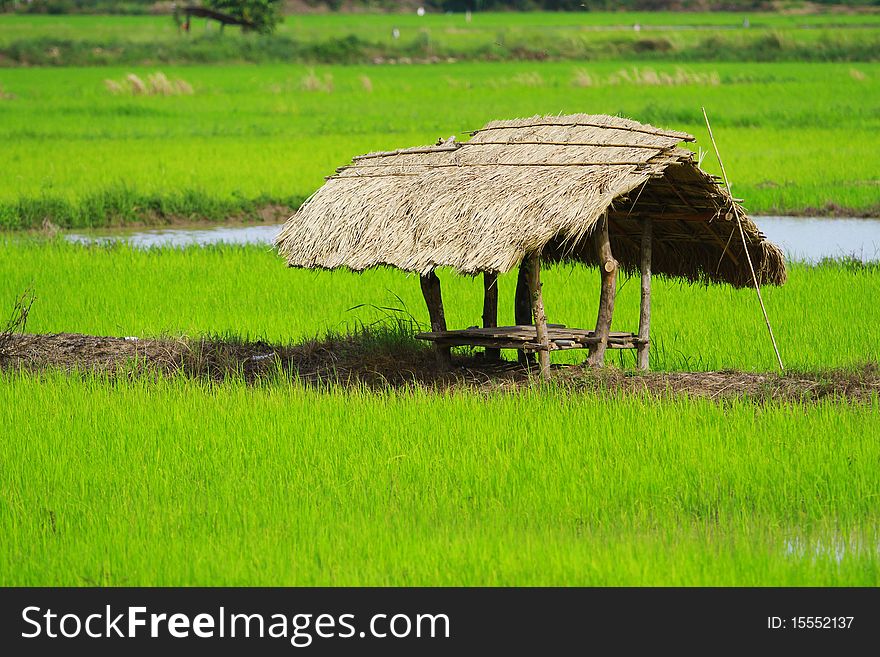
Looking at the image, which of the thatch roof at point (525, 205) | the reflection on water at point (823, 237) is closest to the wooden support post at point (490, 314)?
the thatch roof at point (525, 205)

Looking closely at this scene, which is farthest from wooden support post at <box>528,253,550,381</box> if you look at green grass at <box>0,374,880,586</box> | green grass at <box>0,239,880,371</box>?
green grass at <box>0,239,880,371</box>

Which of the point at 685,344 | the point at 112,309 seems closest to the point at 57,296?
the point at 112,309

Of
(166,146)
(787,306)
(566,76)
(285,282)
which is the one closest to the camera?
(787,306)

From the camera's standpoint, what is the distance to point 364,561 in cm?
439

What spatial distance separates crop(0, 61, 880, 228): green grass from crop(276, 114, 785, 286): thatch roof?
719 centimetres

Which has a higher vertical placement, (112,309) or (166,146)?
(166,146)

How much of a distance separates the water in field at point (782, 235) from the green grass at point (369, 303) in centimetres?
156

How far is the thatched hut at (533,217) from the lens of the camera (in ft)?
→ 20.9

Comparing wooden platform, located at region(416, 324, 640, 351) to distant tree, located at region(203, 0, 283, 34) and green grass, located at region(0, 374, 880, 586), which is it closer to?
green grass, located at region(0, 374, 880, 586)

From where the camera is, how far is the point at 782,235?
13500 mm

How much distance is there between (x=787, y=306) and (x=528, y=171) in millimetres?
2924

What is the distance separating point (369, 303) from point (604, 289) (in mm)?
2926

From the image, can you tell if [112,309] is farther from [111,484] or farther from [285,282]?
[111,484]
